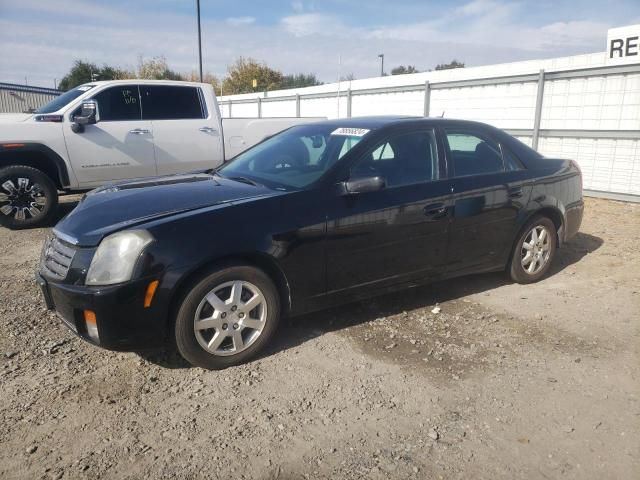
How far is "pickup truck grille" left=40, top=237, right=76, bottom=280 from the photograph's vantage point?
3172 millimetres

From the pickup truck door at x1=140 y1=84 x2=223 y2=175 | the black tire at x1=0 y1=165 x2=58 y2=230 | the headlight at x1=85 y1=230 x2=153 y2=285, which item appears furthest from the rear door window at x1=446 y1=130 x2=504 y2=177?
the black tire at x1=0 y1=165 x2=58 y2=230

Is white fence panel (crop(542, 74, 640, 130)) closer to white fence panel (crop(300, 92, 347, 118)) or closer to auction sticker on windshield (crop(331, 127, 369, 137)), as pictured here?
white fence panel (crop(300, 92, 347, 118))

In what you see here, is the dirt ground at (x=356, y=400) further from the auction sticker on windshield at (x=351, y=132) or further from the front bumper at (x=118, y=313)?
the auction sticker on windshield at (x=351, y=132)

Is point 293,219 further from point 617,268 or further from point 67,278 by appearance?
point 617,268

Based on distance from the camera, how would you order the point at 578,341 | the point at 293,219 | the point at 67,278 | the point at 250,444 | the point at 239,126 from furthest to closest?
the point at 239,126 < the point at 578,341 < the point at 293,219 < the point at 67,278 < the point at 250,444

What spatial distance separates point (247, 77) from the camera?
4997cm

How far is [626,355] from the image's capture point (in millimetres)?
3652

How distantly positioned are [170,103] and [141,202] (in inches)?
196

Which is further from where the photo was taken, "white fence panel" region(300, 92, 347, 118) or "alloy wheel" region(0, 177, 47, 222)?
"white fence panel" region(300, 92, 347, 118)

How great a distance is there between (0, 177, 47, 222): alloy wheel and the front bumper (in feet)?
15.0

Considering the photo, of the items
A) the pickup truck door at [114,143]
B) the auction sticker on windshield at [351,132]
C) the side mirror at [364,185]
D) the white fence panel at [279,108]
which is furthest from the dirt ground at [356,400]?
the white fence panel at [279,108]

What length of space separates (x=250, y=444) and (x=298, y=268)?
1.24 m

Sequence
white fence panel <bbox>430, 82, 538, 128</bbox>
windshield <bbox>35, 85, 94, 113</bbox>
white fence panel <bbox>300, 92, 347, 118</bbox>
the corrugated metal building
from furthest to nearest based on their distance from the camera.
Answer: the corrugated metal building, white fence panel <bbox>300, 92, 347, 118</bbox>, white fence panel <bbox>430, 82, 538, 128</bbox>, windshield <bbox>35, 85, 94, 113</bbox>

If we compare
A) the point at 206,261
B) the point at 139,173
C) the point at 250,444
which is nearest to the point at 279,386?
the point at 250,444
